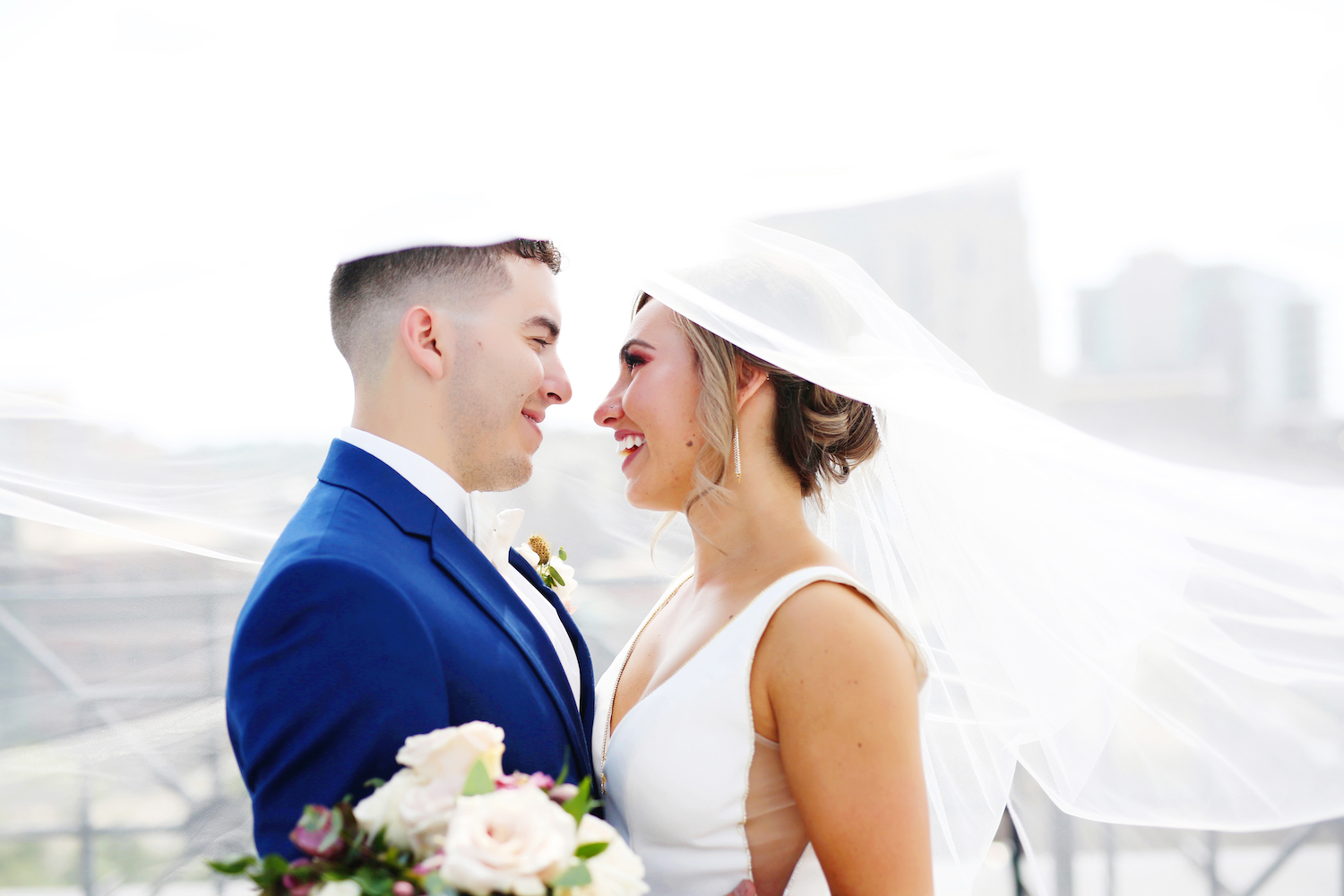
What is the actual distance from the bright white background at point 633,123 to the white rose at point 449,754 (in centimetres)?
89

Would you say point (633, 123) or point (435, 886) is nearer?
point (435, 886)

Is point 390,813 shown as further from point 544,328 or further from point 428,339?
point 544,328

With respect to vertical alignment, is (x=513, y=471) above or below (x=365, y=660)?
above

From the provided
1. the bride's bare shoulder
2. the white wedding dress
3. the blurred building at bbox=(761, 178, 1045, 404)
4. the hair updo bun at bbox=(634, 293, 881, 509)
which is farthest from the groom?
the blurred building at bbox=(761, 178, 1045, 404)

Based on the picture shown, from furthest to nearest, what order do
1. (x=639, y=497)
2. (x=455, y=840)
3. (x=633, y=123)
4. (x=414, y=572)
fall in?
1. (x=639, y=497)
2. (x=414, y=572)
3. (x=633, y=123)
4. (x=455, y=840)

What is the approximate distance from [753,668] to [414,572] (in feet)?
2.43

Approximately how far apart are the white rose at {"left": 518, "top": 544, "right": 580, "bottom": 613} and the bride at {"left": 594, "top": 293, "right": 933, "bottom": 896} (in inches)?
9.5

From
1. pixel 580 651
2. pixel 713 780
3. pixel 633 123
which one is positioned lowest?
→ pixel 713 780

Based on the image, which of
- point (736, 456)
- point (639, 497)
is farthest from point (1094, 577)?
point (639, 497)

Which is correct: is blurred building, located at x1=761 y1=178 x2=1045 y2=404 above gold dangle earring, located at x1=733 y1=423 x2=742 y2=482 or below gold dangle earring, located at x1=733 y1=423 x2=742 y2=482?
above

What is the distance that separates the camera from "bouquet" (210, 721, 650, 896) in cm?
109

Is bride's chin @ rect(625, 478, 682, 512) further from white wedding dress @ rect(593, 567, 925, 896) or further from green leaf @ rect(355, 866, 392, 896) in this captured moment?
green leaf @ rect(355, 866, 392, 896)

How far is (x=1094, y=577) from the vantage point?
75.3 inches

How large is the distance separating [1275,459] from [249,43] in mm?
2024
